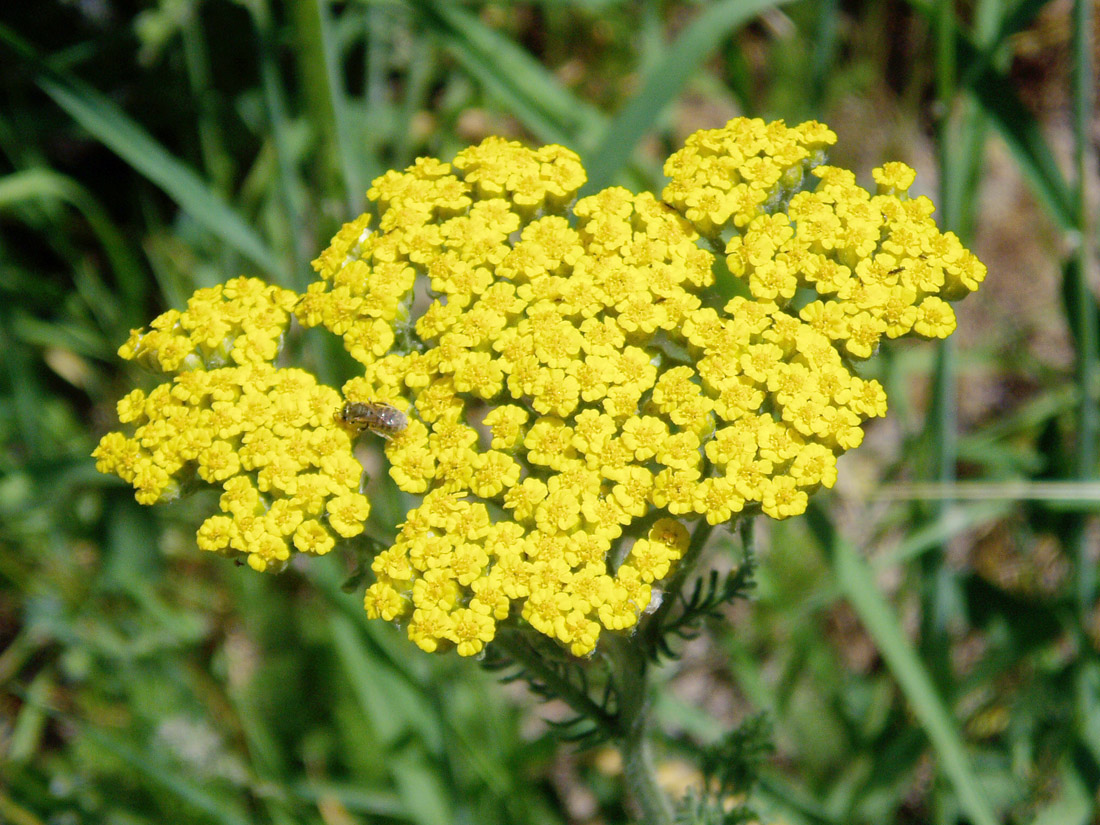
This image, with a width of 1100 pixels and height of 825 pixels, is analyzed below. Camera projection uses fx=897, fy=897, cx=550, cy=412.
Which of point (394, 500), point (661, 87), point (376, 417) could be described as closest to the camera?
point (376, 417)

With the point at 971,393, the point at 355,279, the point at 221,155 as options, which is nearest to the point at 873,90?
the point at 971,393

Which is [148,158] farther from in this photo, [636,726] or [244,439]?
[636,726]

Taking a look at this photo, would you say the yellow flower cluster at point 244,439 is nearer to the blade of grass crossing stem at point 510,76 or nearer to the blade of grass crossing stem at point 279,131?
the blade of grass crossing stem at point 279,131

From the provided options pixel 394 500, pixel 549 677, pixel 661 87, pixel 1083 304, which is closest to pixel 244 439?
pixel 549 677

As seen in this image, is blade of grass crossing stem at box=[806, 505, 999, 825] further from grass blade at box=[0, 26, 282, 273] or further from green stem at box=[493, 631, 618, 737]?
grass blade at box=[0, 26, 282, 273]

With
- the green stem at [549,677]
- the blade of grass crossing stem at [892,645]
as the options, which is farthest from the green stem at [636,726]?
the blade of grass crossing stem at [892,645]

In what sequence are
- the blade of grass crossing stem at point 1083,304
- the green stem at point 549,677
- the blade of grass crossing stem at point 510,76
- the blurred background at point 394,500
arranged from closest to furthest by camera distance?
1. the green stem at point 549,677
2. the blade of grass crossing stem at point 1083,304
3. the blurred background at point 394,500
4. the blade of grass crossing stem at point 510,76
